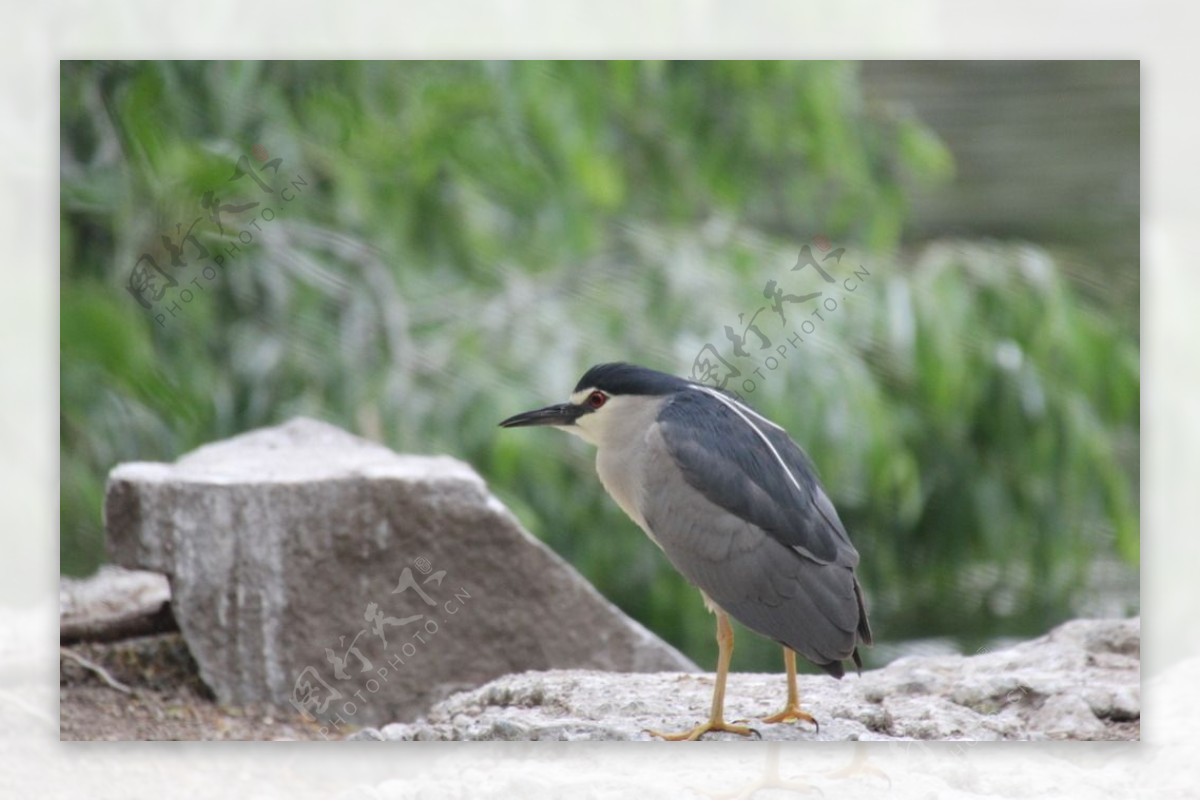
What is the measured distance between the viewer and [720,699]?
3639mm

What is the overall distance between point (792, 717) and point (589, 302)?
37.4 inches

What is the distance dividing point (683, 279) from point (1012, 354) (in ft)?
2.33

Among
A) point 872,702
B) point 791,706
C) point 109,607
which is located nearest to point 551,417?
point 791,706

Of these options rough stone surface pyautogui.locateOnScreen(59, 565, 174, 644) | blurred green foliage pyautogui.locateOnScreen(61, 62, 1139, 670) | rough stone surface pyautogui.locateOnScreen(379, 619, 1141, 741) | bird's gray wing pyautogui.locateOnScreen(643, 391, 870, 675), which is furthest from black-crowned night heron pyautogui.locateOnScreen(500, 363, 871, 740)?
rough stone surface pyautogui.locateOnScreen(59, 565, 174, 644)

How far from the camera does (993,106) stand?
12.7 ft

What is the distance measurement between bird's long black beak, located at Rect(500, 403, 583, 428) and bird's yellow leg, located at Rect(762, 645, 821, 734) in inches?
24.0

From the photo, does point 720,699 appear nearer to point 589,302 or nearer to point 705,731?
point 705,731

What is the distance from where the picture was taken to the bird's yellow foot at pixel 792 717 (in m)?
3.68

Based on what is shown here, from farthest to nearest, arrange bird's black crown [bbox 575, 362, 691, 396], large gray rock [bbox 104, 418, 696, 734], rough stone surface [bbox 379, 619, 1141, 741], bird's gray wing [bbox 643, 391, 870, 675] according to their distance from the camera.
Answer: large gray rock [bbox 104, 418, 696, 734]
rough stone surface [bbox 379, 619, 1141, 741]
bird's black crown [bbox 575, 362, 691, 396]
bird's gray wing [bbox 643, 391, 870, 675]

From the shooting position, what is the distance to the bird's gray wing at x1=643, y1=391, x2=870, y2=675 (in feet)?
11.4

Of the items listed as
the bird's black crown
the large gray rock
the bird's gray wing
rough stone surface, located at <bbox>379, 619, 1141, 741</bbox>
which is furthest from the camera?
the large gray rock

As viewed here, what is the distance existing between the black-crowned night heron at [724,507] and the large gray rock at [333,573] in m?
0.36

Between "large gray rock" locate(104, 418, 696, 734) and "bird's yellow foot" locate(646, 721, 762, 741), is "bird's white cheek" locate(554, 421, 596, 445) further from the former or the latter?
"bird's yellow foot" locate(646, 721, 762, 741)

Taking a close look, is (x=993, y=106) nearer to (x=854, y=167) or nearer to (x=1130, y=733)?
(x=854, y=167)
